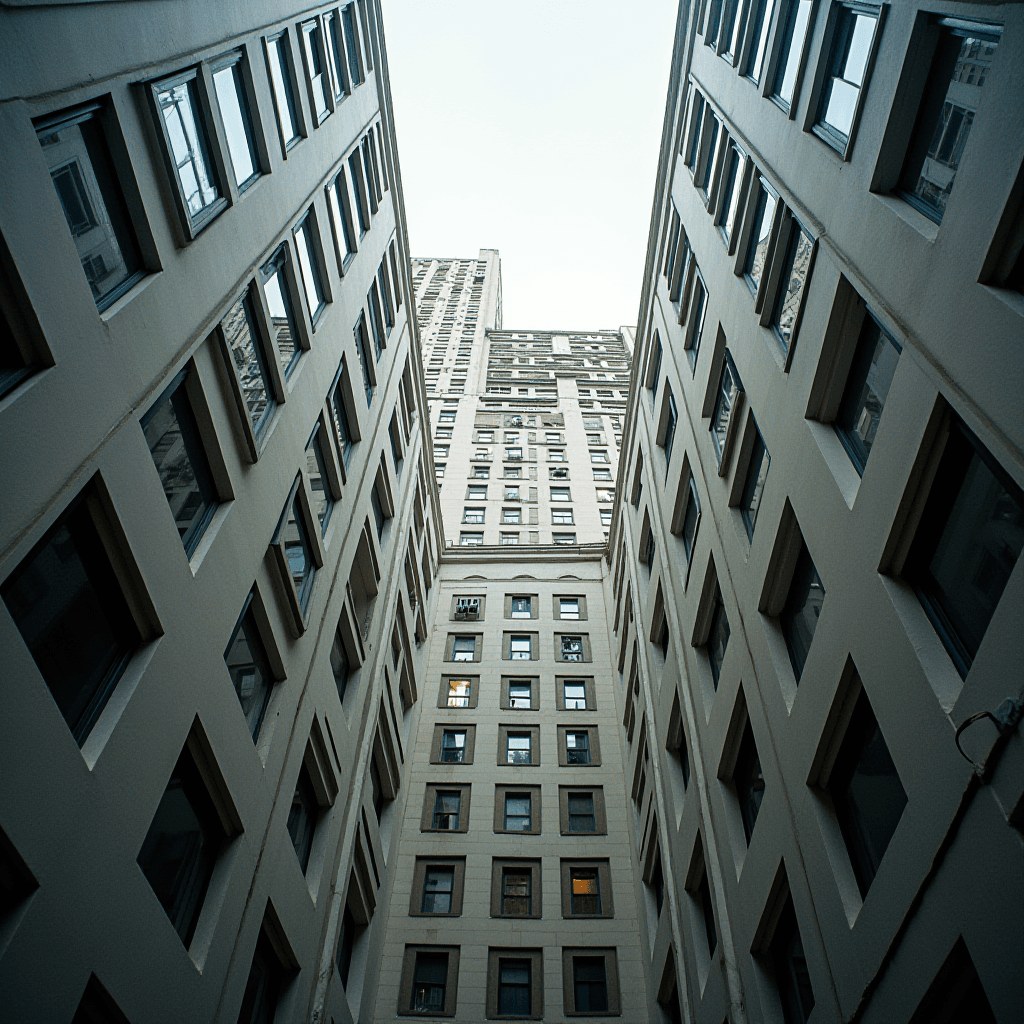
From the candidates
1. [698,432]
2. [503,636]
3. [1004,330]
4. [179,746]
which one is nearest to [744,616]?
[698,432]

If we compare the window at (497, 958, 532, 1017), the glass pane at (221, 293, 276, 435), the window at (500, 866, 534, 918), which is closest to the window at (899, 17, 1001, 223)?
the glass pane at (221, 293, 276, 435)

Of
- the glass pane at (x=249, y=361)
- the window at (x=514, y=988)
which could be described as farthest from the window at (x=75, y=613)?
the window at (x=514, y=988)

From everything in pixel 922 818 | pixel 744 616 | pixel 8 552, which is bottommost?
pixel 744 616

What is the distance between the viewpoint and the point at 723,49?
63.2 feet

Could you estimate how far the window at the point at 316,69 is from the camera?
1634 centimetres

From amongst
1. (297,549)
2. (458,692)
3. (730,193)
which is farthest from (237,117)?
(458,692)

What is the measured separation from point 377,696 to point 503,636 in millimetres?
13133

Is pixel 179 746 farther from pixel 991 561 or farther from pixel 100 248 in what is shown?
pixel 991 561

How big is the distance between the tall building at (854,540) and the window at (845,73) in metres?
0.06

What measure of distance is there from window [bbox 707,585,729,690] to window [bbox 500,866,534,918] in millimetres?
11862

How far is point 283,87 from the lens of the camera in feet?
49.3

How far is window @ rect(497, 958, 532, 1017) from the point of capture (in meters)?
19.9

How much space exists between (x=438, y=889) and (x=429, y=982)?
277 cm

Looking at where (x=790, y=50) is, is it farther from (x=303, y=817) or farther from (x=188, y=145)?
(x=303, y=817)
